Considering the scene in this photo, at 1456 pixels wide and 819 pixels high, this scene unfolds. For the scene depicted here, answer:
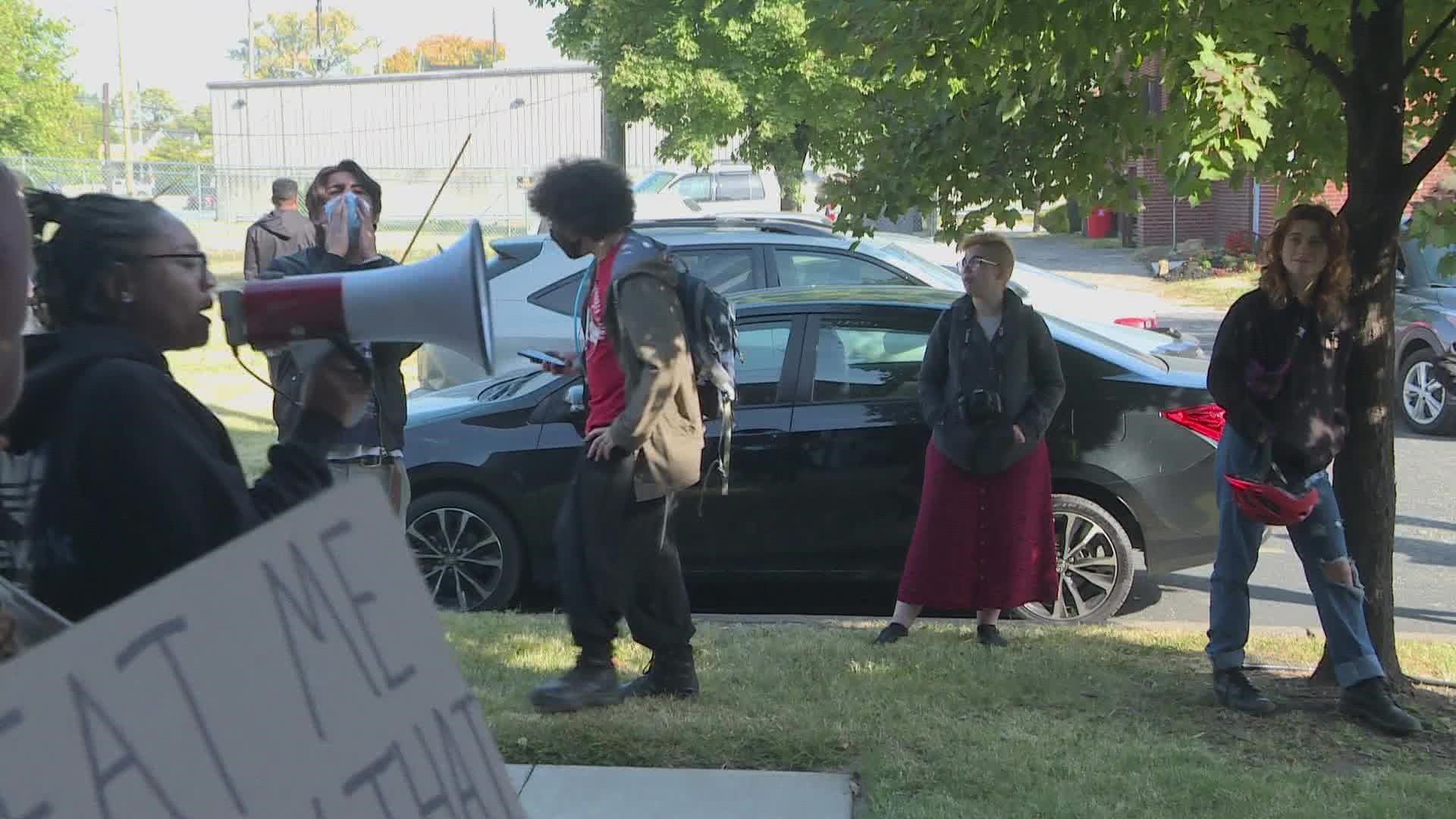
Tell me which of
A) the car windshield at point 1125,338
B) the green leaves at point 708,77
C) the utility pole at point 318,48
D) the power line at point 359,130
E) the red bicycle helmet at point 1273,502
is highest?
the utility pole at point 318,48

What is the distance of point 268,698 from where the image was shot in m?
1.53

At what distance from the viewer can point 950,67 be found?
479 cm

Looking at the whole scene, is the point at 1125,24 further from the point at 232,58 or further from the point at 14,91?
the point at 232,58

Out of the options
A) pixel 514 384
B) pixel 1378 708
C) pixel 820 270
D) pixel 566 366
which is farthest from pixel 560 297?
pixel 1378 708

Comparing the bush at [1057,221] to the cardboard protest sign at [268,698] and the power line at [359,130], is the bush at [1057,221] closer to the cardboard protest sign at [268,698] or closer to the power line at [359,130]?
the cardboard protest sign at [268,698]

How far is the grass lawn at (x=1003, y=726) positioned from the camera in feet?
13.1

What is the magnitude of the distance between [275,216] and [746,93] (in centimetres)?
945

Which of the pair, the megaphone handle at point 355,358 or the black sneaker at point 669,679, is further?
the black sneaker at point 669,679

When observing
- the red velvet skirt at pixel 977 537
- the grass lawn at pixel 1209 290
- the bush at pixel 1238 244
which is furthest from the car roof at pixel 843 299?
the bush at pixel 1238 244

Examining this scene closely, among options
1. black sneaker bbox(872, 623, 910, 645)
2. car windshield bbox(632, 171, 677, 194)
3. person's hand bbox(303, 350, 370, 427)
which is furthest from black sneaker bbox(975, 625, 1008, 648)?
car windshield bbox(632, 171, 677, 194)

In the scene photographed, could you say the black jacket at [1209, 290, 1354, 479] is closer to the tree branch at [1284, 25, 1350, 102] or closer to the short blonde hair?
the tree branch at [1284, 25, 1350, 102]

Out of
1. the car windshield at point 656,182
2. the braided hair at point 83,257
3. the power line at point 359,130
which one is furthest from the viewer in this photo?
the power line at point 359,130

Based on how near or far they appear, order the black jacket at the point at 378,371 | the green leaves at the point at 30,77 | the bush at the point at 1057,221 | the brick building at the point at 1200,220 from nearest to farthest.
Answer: the black jacket at the point at 378,371, the bush at the point at 1057,221, the brick building at the point at 1200,220, the green leaves at the point at 30,77

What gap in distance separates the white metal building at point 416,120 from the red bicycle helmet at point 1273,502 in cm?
4297
